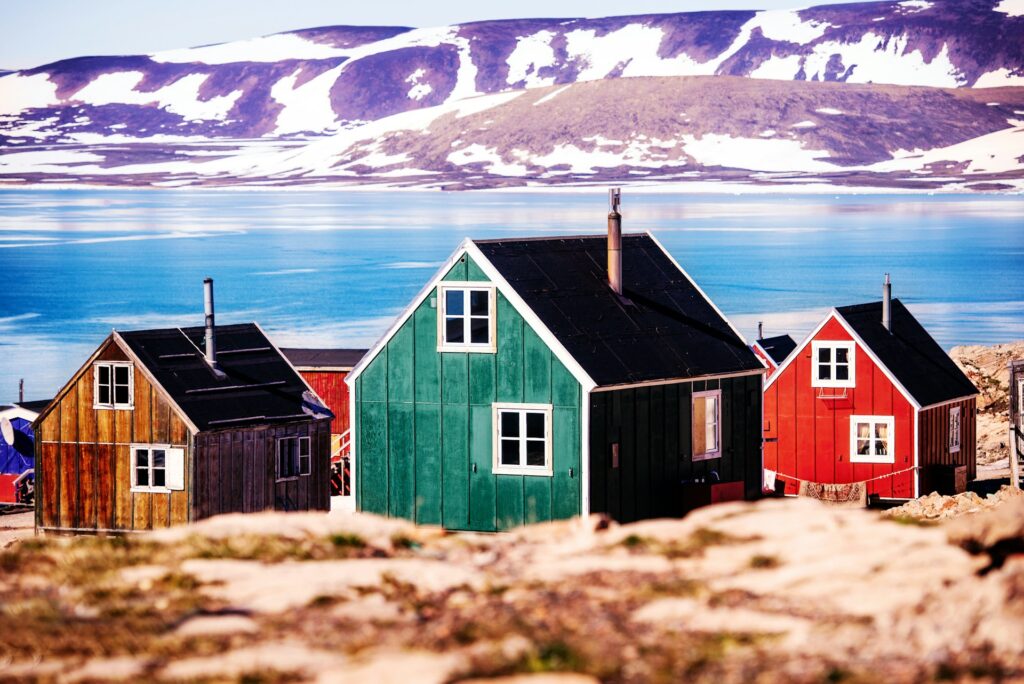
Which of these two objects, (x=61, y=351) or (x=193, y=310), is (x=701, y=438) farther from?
(x=193, y=310)

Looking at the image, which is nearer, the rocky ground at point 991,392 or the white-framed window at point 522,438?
the white-framed window at point 522,438

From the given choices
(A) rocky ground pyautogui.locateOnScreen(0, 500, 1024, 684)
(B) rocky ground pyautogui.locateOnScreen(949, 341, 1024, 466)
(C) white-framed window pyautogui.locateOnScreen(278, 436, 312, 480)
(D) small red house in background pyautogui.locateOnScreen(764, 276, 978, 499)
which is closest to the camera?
(A) rocky ground pyautogui.locateOnScreen(0, 500, 1024, 684)

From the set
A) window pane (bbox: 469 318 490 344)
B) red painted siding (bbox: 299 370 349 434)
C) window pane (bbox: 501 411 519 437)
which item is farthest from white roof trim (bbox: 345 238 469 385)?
red painted siding (bbox: 299 370 349 434)

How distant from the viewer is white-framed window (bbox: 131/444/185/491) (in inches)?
1362

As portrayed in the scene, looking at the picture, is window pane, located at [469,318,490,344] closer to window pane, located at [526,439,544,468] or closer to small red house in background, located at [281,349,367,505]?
window pane, located at [526,439,544,468]

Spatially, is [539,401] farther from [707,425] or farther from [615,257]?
[615,257]

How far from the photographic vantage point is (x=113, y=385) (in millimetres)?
35219

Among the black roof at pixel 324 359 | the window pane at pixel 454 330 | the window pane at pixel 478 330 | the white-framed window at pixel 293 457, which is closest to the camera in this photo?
the window pane at pixel 478 330

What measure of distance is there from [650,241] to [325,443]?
8.57 metres

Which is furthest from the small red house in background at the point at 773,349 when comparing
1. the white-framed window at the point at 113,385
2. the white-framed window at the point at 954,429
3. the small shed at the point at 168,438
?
the white-framed window at the point at 113,385

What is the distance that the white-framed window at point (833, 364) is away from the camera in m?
41.5

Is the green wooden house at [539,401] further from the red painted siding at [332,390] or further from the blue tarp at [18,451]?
the blue tarp at [18,451]

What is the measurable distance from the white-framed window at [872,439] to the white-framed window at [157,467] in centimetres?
1628

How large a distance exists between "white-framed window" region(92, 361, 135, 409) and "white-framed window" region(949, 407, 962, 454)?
19972mm
